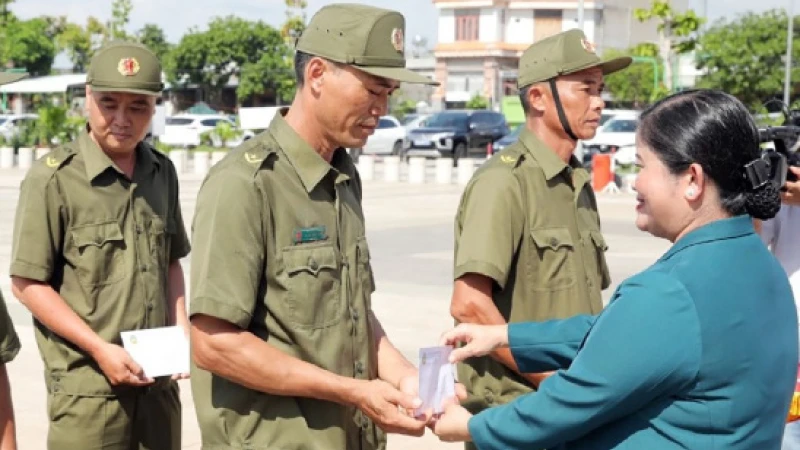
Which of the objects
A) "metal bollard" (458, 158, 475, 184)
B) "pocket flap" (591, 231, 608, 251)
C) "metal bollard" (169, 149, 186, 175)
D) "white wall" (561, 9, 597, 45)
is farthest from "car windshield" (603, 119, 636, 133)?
"white wall" (561, 9, 597, 45)

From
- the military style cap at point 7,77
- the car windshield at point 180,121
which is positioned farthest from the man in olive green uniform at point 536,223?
the car windshield at point 180,121

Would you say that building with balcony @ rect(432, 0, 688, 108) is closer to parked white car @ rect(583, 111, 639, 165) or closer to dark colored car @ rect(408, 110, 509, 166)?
parked white car @ rect(583, 111, 639, 165)

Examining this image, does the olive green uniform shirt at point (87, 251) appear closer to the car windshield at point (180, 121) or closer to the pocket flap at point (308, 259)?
the pocket flap at point (308, 259)

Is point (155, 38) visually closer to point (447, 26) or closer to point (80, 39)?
point (80, 39)

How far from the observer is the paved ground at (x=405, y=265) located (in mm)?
7504

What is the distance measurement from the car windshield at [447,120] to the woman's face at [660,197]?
35169 millimetres

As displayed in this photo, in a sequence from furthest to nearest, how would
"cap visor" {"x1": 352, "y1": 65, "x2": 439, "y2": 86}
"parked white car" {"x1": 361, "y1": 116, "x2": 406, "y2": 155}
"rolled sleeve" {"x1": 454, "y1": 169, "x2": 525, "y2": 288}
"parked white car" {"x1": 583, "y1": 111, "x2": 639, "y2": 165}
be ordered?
1. "parked white car" {"x1": 361, "y1": 116, "x2": 406, "y2": 155}
2. "parked white car" {"x1": 583, "y1": 111, "x2": 639, "y2": 165}
3. "rolled sleeve" {"x1": 454, "y1": 169, "x2": 525, "y2": 288}
4. "cap visor" {"x1": 352, "y1": 65, "x2": 439, "y2": 86}

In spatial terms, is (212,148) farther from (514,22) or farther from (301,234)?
(514,22)

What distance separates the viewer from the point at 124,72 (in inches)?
171

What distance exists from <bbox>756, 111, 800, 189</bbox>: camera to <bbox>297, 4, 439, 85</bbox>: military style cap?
0.89m

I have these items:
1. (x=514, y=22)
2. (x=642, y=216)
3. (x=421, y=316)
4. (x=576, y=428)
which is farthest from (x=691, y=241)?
(x=514, y=22)

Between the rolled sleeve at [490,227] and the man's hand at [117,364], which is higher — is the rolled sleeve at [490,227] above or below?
above

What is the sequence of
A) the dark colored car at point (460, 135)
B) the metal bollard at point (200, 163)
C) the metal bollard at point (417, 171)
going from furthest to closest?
the dark colored car at point (460, 135)
the metal bollard at point (200, 163)
the metal bollard at point (417, 171)

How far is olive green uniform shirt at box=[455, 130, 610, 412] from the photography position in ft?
13.4
